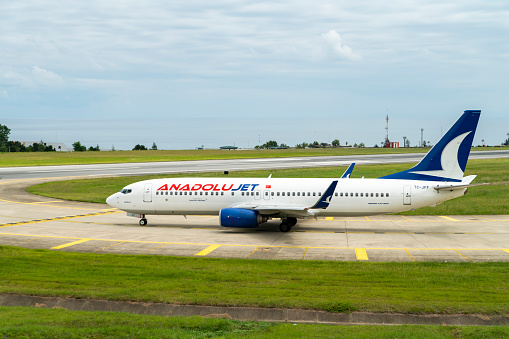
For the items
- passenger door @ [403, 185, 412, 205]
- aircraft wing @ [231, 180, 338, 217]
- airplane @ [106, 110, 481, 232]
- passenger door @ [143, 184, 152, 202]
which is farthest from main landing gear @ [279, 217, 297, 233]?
passenger door @ [143, 184, 152, 202]

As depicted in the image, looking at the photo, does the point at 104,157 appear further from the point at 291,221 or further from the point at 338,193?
the point at 338,193

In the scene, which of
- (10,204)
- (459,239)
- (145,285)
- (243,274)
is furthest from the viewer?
(10,204)

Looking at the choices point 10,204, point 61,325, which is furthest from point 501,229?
point 10,204

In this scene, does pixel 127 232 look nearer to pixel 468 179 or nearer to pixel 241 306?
pixel 241 306

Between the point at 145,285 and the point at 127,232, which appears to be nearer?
the point at 145,285

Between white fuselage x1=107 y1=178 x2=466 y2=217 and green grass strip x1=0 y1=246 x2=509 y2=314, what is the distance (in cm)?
1059

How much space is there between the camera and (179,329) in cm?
1461

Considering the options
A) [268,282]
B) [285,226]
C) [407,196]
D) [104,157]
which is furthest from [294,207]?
[104,157]

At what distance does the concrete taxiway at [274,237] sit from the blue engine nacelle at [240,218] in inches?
32.4

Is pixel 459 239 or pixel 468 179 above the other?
pixel 468 179

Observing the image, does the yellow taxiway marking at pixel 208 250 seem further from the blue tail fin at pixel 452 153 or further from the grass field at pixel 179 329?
the blue tail fin at pixel 452 153

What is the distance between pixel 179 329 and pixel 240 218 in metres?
19.2

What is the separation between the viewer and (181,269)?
22.8 metres

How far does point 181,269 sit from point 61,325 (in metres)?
8.52
